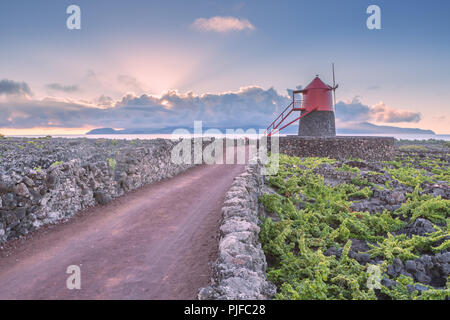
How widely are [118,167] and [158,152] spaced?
3.56 meters

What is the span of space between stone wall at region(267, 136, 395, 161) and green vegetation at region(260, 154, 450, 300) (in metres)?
9.51

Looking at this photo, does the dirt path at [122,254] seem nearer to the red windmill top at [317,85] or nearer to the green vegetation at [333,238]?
the green vegetation at [333,238]

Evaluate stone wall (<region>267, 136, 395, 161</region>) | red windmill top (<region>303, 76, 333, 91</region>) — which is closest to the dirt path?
stone wall (<region>267, 136, 395, 161</region>)

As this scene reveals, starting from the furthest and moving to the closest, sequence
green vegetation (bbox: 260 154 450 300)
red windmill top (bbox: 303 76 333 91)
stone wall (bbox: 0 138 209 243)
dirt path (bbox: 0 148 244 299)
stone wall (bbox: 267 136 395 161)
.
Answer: red windmill top (bbox: 303 76 333 91)
stone wall (bbox: 267 136 395 161)
stone wall (bbox: 0 138 209 243)
green vegetation (bbox: 260 154 450 300)
dirt path (bbox: 0 148 244 299)

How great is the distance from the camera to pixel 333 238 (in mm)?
8953

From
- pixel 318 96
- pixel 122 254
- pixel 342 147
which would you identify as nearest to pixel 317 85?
pixel 318 96

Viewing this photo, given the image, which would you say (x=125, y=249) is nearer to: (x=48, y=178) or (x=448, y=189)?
(x=48, y=178)

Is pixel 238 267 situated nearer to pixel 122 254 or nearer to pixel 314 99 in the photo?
pixel 122 254

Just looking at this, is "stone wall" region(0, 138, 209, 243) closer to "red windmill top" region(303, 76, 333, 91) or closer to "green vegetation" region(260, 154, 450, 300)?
"green vegetation" region(260, 154, 450, 300)

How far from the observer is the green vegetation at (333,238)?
583 cm

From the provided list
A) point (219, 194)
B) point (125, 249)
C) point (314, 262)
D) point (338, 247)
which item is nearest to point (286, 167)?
point (219, 194)

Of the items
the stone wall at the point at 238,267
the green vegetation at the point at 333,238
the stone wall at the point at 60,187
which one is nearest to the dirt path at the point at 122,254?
the stone wall at the point at 60,187

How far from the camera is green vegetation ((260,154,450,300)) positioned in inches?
229

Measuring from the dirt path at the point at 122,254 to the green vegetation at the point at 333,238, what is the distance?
1935 mm
